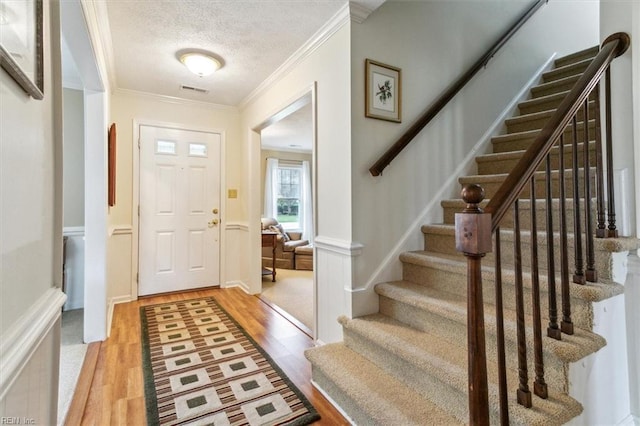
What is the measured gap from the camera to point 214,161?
4008 millimetres

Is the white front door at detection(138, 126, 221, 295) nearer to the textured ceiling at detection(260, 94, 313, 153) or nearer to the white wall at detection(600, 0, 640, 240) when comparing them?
the textured ceiling at detection(260, 94, 313, 153)

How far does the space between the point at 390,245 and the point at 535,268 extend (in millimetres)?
1090

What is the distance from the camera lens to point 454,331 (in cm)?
161

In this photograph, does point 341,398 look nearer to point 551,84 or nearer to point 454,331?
point 454,331

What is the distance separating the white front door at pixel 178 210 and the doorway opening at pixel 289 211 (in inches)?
33.0

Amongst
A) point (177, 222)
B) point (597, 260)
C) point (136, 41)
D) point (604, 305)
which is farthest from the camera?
point (177, 222)

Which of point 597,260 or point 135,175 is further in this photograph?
point 135,175

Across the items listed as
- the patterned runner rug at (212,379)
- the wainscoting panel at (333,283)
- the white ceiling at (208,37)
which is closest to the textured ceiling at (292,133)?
the white ceiling at (208,37)

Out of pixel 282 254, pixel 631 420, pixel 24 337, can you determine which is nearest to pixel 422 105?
pixel 631 420

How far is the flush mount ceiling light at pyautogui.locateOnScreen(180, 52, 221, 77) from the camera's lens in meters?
2.59

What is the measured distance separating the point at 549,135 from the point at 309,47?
6.29ft

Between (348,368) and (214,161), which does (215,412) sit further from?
(214,161)

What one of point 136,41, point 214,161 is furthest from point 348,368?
point 214,161

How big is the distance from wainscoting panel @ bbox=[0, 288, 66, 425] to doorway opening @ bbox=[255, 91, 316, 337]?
1763mm
